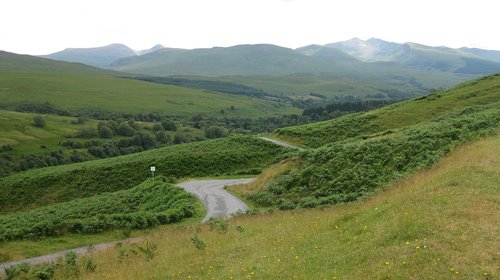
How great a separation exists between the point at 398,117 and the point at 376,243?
71.4m

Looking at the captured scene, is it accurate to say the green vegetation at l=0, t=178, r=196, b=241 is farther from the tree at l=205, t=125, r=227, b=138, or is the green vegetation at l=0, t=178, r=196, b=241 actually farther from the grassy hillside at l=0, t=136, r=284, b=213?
the tree at l=205, t=125, r=227, b=138

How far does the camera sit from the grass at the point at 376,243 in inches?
511

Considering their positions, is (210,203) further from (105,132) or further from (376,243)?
(105,132)

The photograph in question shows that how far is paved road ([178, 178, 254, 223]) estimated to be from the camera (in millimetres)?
40641

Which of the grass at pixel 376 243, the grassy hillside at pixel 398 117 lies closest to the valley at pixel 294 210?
the grass at pixel 376 243

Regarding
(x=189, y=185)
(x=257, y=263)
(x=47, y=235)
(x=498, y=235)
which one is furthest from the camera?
(x=189, y=185)

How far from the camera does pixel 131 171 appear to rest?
78.6 meters

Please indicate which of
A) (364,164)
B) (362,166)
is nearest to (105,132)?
(364,164)

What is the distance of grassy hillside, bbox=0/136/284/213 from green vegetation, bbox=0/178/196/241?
57.7 ft

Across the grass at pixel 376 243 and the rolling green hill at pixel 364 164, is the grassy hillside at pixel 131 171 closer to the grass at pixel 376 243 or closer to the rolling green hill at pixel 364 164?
the rolling green hill at pixel 364 164

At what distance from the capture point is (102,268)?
20.9m

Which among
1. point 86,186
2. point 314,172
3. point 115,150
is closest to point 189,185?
point 314,172

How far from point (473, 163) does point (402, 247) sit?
35.8 ft

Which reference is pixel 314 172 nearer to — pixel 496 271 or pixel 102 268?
pixel 102 268
